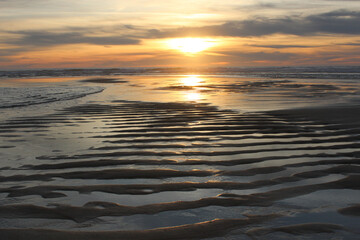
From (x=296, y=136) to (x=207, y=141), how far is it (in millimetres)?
1619

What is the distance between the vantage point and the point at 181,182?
377cm

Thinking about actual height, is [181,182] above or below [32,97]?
below

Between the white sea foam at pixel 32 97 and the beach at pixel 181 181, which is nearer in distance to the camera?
the beach at pixel 181 181

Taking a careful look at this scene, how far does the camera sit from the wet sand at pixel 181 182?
275 cm

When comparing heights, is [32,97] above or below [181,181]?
above

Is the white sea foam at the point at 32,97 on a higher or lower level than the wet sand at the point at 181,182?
higher

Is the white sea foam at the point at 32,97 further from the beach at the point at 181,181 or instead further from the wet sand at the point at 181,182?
the wet sand at the point at 181,182

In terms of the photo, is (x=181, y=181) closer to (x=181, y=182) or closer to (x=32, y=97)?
(x=181, y=182)

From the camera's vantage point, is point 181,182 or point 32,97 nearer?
point 181,182

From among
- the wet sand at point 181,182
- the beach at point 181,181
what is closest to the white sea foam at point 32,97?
the beach at point 181,181

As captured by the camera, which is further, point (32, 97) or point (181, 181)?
point (32, 97)

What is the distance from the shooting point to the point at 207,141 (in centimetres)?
589

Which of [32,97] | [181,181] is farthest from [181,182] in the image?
[32,97]

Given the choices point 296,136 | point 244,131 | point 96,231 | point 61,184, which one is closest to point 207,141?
point 244,131
